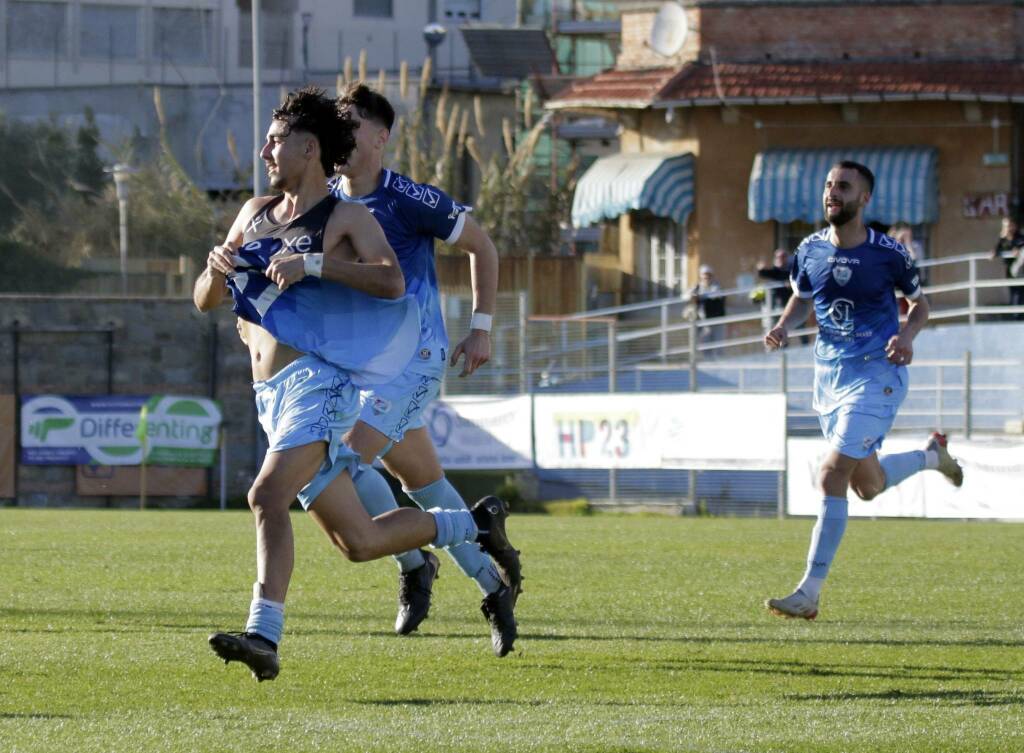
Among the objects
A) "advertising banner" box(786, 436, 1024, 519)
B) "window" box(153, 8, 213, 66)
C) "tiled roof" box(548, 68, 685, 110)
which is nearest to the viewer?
"advertising banner" box(786, 436, 1024, 519)

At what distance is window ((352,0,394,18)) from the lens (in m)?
53.0

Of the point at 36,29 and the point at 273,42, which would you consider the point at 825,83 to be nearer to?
the point at 273,42

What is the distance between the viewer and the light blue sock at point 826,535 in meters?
9.25

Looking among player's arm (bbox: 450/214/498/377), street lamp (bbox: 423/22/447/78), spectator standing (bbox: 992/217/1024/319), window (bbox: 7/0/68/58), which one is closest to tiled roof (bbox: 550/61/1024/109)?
spectator standing (bbox: 992/217/1024/319)

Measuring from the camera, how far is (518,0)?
2093 inches

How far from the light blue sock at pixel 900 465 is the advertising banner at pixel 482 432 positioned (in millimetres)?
13323

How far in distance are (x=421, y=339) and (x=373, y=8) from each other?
151 feet

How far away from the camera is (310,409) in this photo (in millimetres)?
6664

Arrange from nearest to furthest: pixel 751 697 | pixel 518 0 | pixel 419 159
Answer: pixel 751 697
pixel 419 159
pixel 518 0

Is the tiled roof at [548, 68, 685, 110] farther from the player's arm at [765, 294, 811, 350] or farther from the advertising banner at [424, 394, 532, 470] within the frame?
the player's arm at [765, 294, 811, 350]

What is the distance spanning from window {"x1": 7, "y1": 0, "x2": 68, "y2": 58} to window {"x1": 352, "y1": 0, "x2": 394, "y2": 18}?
7808 millimetres

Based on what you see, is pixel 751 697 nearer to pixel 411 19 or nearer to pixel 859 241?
pixel 859 241

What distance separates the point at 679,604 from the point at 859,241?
2.01 meters

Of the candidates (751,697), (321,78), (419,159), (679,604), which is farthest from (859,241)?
(321,78)
